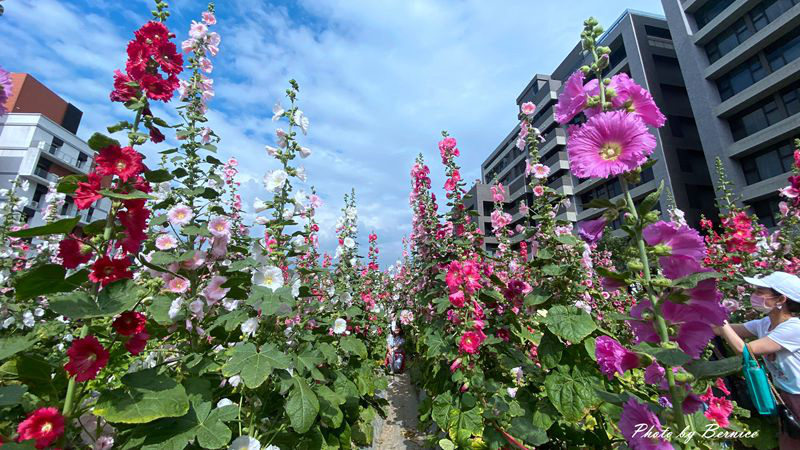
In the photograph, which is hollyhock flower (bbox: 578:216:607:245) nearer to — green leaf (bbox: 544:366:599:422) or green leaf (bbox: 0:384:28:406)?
green leaf (bbox: 544:366:599:422)

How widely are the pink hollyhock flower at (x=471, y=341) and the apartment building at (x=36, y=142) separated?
115ft

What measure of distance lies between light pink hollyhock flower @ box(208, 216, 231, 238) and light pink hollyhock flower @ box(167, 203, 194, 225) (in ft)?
0.91

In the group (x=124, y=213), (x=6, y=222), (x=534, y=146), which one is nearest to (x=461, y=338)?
(x=534, y=146)

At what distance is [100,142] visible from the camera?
1275 mm

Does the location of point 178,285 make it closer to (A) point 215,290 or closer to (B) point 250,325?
(A) point 215,290

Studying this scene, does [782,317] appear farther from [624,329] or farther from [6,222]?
[6,222]

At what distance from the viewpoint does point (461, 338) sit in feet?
9.00

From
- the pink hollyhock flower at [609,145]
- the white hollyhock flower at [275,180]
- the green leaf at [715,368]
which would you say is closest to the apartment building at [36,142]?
the white hollyhock flower at [275,180]

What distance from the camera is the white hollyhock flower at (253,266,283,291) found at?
1.99 metres

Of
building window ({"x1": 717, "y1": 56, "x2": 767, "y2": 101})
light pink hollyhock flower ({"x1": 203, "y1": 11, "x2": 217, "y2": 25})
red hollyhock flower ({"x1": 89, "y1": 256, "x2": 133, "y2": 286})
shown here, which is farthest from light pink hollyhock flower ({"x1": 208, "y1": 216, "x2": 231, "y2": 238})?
building window ({"x1": 717, "y1": 56, "x2": 767, "y2": 101})

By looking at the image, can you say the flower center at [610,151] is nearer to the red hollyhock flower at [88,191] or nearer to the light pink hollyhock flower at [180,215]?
the red hollyhock flower at [88,191]

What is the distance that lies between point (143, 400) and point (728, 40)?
30561 millimetres

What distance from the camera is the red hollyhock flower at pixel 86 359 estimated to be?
1117mm

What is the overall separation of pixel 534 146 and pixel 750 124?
82.9 ft
